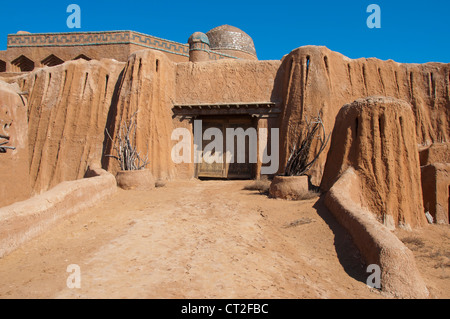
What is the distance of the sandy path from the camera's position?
3371 millimetres

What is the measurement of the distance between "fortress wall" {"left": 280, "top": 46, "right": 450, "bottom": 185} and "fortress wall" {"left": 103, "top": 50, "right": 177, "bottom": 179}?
453 centimetres

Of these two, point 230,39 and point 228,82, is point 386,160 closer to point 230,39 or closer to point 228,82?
point 228,82

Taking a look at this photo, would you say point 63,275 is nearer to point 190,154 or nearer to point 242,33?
point 190,154

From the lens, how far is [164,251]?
4441 mm

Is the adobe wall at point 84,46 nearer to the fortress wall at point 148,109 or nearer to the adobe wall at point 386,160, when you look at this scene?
the fortress wall at point 148,109

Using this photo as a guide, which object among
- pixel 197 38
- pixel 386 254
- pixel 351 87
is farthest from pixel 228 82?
pixel 386 254

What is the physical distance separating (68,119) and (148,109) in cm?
370

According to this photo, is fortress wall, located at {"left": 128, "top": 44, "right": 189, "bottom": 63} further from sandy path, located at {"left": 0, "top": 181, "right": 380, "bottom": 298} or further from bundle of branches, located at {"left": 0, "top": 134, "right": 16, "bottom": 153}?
sandy path, located at {"left": 0, "top": 181, "right": 380, "bottom": 298}

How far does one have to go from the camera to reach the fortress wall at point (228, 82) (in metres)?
13.6

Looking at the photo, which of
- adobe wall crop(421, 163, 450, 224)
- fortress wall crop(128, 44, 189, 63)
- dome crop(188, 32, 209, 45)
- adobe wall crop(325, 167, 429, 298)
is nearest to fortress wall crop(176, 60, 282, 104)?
fortress wall crop(128, 44, 189, 63)

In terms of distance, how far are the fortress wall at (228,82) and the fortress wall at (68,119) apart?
289cm

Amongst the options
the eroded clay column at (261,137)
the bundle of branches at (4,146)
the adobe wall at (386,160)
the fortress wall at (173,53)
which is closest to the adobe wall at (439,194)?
the adobe wall at (386,160)

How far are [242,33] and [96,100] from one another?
13.2m
